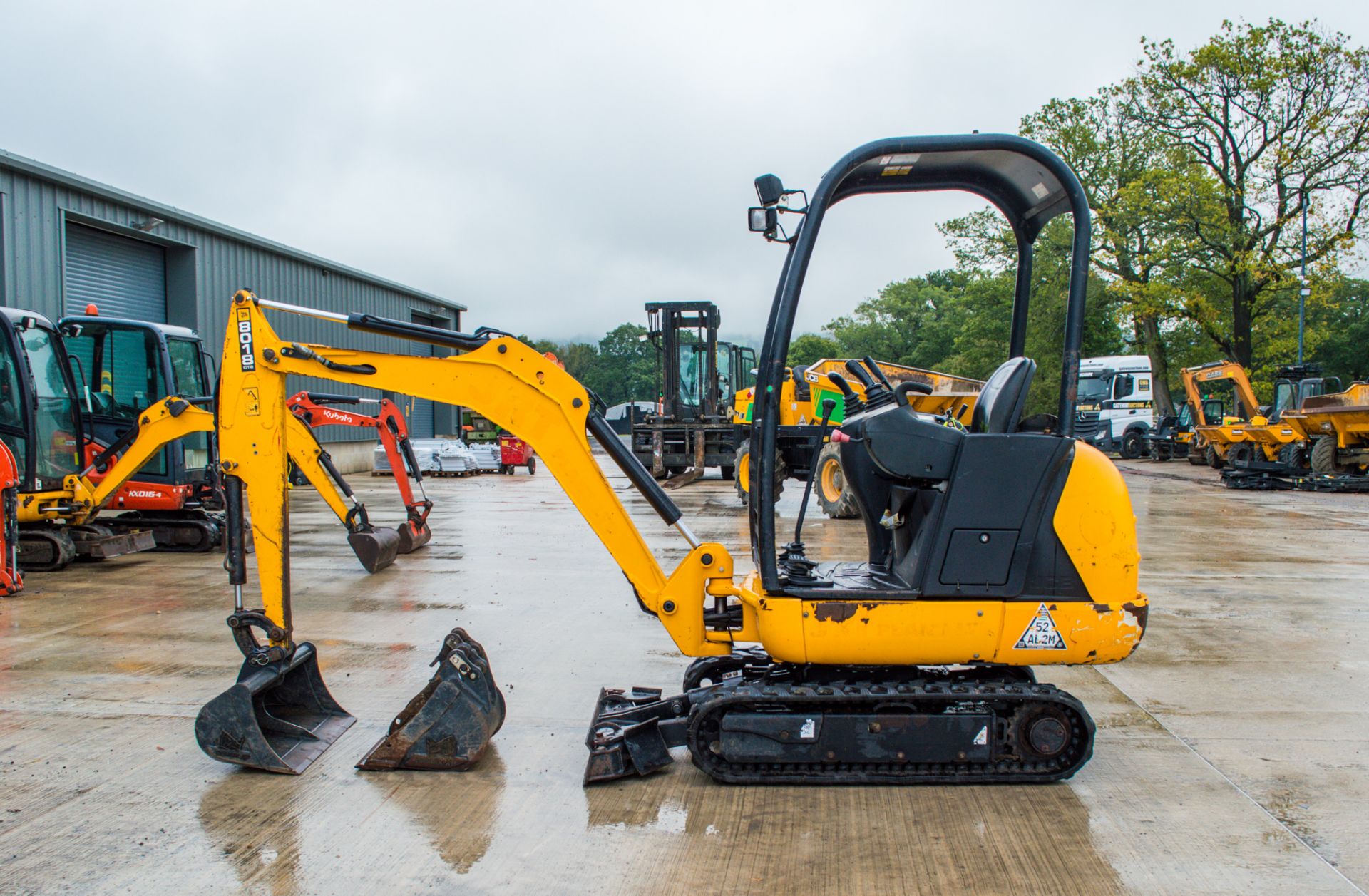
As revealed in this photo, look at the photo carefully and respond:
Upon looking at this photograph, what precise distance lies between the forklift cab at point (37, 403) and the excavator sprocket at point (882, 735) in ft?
26.2

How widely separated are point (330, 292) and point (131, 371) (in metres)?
16.6

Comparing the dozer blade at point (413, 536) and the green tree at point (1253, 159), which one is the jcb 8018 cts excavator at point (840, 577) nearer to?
the dozer blade at point (413, 536)

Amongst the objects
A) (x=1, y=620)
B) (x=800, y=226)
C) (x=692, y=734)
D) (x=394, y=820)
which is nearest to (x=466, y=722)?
(x=394, y=820)

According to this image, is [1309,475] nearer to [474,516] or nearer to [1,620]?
[474,516]

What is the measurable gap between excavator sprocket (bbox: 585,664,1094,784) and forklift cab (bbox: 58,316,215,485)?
9.30 metres

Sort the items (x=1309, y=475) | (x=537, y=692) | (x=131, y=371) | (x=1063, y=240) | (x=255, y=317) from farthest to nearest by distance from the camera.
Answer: (x=1063, y=240), (x=1309, y=475), (x=131, y=371), (x=537, y=692), (x=255, y=317)

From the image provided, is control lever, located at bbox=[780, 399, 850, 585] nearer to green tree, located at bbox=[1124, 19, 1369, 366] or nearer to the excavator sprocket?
the excavator sprocket

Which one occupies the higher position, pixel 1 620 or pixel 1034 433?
pixel 1034 433

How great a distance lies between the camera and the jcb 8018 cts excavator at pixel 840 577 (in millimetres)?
3830

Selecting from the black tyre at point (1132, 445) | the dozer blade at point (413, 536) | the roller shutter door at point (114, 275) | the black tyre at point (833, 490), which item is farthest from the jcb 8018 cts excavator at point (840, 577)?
the black tyre at point (1132, 445)

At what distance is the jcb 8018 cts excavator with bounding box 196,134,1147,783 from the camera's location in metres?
3.83

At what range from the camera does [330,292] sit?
2711cm

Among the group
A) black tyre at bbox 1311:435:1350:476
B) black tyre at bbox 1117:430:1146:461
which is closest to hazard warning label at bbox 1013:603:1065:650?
black tyre at bbox 1311:435:1350:476

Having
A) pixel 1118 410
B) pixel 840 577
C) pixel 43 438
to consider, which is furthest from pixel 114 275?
pixel 1118 410
